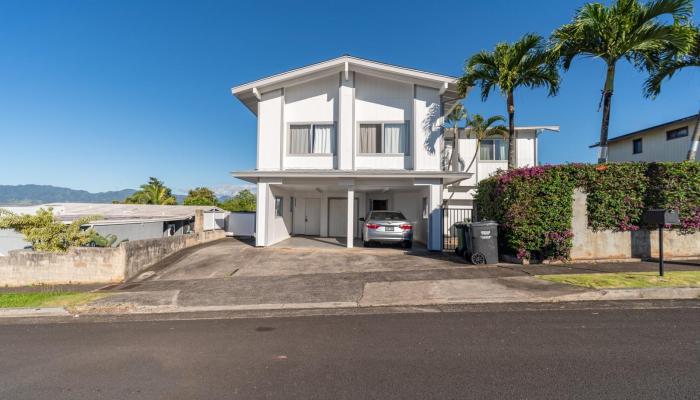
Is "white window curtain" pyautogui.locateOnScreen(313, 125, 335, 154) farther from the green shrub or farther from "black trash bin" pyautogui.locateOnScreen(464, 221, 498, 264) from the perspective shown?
the green shrub

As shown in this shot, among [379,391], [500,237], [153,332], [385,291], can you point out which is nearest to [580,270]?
[500,237]

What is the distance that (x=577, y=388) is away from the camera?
3049mm

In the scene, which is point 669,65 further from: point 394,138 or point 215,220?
point 215,220

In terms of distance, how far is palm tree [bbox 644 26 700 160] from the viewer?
1075cm

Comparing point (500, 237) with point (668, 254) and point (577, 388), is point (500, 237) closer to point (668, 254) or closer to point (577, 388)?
point (668, 254)

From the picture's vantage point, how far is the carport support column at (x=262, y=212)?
1270cm

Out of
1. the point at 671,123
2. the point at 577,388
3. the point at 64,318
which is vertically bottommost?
the point at 64,318

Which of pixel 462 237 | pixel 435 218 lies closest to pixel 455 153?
pixel 435 218

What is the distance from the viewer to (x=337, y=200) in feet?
55.5

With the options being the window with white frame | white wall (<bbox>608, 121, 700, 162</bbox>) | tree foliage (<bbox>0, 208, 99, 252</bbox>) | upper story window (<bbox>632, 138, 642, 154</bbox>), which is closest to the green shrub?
white wall (<bbox>608, 121, 700, 162</bbox>)

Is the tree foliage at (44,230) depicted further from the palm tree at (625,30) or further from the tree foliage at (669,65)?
the tree foliage at (669,65)

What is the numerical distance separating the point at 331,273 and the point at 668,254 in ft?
30.5

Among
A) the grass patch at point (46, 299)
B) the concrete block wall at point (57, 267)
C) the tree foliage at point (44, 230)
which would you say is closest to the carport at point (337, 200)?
the concrete block wall at point (57, 267)

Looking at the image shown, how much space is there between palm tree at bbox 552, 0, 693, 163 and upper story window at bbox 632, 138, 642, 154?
34.7ft
